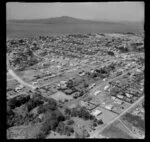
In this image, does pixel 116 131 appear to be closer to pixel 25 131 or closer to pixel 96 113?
pixel 96 113

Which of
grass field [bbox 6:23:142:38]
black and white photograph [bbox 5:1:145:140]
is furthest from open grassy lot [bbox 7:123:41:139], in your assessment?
grass field [bbox 6:23:142:38]

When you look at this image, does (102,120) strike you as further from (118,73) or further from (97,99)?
(118,73)

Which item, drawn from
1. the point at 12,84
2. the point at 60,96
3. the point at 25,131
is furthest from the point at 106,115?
the point at 12,84

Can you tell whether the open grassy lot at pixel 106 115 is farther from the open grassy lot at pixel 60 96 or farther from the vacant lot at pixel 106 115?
the open grassy lot at pixel 60 96

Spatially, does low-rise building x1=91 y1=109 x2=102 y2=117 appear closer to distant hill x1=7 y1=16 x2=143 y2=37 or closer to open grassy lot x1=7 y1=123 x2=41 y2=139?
open grassy lot x1=7 y1=123 x2=41 y2=139

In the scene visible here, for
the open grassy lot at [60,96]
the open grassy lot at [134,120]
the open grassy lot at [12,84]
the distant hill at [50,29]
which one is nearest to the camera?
the open grassy lot at [134,120]

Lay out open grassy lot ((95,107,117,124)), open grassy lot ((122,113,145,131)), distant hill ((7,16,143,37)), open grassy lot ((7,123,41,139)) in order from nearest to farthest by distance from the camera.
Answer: open grassy lot ((7,123,41,139)) → open grassy lot ((122,113,145,131)) → open grassy lot ((95,107,117,124)) → distant hill ((7,16,143,37))

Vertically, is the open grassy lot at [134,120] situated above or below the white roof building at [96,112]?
below

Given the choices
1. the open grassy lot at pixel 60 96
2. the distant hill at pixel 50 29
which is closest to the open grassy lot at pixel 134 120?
the open grassy lot at pixel 60 96
